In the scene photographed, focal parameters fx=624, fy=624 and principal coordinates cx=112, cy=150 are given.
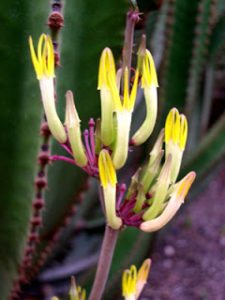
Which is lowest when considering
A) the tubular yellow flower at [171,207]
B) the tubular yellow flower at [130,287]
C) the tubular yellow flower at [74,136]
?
the tubular yellow flower at [130,287]

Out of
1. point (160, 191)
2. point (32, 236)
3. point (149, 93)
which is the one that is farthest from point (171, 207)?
point (32, 236)

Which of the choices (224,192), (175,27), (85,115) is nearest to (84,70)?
(85,115)

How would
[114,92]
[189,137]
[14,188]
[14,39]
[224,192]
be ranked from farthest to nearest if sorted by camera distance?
[224,192] → [189,137] → [14,188] → [14,39] → [114,92]

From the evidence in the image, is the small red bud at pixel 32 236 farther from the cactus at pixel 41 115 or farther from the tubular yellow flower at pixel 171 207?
the tubular yellow flower at pixel 171 207

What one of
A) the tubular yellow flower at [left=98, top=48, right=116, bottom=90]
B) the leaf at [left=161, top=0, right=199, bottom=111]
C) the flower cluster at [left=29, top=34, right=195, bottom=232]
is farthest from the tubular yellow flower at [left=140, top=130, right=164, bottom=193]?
the leaf at [left=161, top=0, right=199, bottom=111]

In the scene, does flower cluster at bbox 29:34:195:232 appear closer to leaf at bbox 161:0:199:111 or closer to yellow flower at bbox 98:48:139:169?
yellow flower at bbox 98:48:139:169

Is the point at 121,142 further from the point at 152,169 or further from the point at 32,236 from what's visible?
the point at 32,236

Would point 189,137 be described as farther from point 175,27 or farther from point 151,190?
point 151,190

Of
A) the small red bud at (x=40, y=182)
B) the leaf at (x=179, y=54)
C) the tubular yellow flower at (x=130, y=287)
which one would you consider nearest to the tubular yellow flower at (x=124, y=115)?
the tubular yellow flower at (x=130, y=287)
